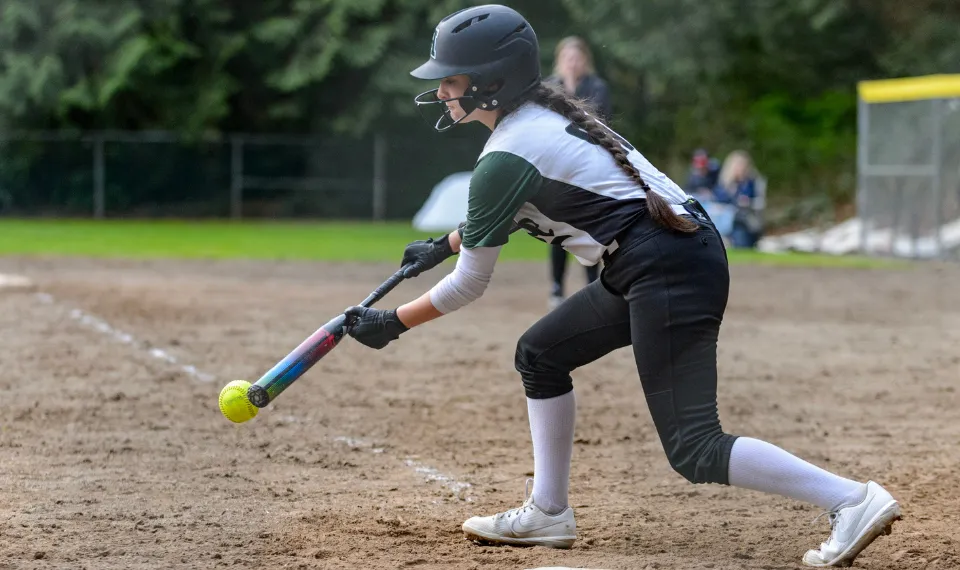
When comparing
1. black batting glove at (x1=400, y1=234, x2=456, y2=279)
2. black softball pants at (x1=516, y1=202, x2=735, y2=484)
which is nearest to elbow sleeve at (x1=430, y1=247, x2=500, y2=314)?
black batting glove at (x1=400, y1=234, x2=456, y2=279)

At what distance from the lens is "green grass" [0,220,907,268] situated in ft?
62.6

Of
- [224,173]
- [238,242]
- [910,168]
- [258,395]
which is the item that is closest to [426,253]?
[258,395]

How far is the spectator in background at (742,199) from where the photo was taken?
21.0m

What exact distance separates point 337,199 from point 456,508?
26880 millimetres

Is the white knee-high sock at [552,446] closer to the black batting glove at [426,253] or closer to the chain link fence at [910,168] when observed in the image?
the black batting glove at [426,253]

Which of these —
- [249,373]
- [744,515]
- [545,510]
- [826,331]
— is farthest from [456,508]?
[826,331]

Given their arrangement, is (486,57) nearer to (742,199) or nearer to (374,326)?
(374,326)

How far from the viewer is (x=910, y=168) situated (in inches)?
781

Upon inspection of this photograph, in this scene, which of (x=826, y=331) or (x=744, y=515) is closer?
(x=744, y=515)

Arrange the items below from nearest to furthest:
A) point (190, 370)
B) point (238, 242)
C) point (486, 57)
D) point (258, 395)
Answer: point (486, 57), point (258, 395), point (190, 370), point (238, 242)

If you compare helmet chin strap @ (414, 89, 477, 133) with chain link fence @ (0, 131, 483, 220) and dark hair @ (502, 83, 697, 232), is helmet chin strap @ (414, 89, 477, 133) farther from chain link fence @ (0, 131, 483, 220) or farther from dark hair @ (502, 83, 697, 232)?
chain link fence @ (0, 131, 483, 220)

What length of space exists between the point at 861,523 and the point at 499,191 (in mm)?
1548

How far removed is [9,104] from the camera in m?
28.8

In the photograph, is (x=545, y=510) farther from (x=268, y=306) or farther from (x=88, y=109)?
(x=88, y=109)
